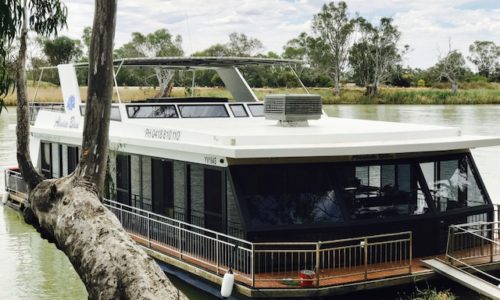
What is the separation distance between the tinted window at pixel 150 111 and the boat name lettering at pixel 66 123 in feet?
6.94

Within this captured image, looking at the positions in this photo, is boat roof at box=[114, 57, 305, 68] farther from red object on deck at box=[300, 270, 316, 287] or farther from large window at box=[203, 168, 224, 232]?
red object on deck at box=[300, 270, 316, 287]

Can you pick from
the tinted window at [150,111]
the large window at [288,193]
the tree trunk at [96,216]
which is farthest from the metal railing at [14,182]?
the tree trunk at [96,216]

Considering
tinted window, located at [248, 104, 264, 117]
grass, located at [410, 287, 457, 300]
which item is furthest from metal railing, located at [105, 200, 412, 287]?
tinted window, located at [248, 104, 264, 117]

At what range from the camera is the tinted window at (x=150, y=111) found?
43.7 ft

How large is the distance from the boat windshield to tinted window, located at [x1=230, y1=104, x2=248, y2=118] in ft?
14.0

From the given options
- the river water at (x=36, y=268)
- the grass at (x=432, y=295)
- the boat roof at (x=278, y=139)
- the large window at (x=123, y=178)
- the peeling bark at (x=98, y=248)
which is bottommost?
the river water at (x=36, y=268)

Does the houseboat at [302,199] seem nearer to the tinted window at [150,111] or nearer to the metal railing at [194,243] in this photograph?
the metal railing at [194,243]

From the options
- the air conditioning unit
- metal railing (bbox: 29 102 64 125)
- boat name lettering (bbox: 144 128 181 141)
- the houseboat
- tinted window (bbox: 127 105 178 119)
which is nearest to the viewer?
the houseboat

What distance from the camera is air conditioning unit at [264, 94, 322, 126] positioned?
11.9 metres

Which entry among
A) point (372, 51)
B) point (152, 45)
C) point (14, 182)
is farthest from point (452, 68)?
point (14, 182)

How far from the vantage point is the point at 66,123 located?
1555 cm

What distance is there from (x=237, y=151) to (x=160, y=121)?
412cm

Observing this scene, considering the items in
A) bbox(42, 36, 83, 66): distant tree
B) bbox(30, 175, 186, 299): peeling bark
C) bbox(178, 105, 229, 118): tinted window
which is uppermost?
bbox(42, 36, 83, 66): distant tree

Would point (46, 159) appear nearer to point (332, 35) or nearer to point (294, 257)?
point (294, 257)
